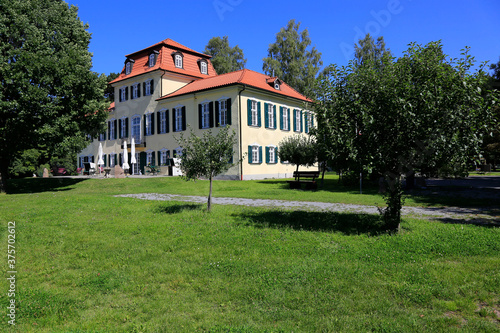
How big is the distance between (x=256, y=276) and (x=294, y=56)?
4251 cm

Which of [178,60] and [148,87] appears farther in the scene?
[178,60]

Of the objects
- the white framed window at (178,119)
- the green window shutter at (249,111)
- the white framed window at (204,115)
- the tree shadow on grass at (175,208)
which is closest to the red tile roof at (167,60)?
the white framed window at (178,119)

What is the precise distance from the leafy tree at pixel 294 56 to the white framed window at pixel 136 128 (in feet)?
56.9

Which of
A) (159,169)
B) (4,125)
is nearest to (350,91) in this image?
(4,125)

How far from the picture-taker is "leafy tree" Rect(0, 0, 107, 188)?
56.0 ft

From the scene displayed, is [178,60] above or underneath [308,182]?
above

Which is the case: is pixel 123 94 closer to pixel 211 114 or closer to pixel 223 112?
pixel 211 114

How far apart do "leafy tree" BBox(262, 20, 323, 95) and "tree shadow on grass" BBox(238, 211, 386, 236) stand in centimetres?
3563

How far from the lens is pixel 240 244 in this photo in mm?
6430

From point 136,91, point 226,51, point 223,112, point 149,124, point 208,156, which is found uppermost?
point 226,51

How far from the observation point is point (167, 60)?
33125mm

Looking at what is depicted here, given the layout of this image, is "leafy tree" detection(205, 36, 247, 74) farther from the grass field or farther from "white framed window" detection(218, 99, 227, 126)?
the grass field

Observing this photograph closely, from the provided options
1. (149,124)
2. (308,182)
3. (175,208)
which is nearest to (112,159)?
(149,124)

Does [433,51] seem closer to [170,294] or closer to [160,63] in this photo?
[170,294]
